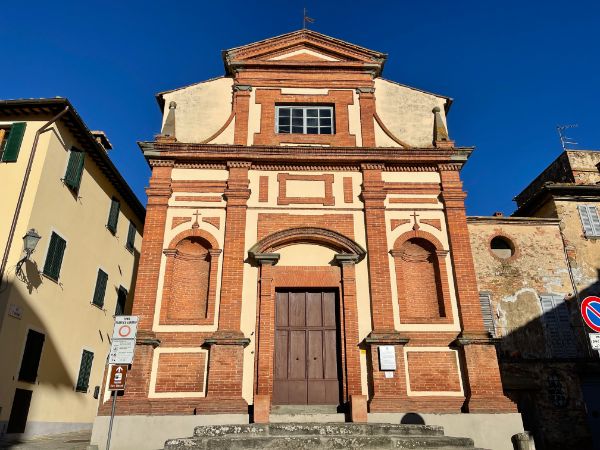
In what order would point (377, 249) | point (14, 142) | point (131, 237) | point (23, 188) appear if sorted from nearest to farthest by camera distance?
point (377, 249) → point (23, 188) → point (14, 142) → point (131, 237)

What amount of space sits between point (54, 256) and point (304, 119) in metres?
8.54

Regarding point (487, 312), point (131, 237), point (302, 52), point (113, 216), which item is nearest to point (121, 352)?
point (113, 216)

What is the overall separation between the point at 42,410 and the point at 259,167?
29.7 feet

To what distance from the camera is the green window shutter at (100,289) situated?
17281 millimetres

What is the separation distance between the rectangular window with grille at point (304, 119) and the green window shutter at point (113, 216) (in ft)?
26.3

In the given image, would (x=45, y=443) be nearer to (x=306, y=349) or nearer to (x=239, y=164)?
(x=306, y=349)

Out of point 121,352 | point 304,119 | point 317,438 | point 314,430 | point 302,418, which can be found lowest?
point 317,438

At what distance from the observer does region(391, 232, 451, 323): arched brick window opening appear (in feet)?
40.1

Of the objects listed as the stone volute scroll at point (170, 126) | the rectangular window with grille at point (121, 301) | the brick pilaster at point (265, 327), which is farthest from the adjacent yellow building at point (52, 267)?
the brick pilaster at point (265, 327)

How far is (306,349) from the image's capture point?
39.1ft

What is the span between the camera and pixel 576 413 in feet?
51.5

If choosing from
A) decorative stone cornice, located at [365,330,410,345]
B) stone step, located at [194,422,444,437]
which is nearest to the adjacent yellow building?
stone step, located at [194,422,444,437]

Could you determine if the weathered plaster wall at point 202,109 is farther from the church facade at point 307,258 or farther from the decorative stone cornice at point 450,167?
the decorative stone cornice at point 450,167

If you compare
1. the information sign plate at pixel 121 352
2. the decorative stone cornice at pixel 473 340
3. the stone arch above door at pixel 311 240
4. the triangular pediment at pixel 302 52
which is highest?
the triangular pediment at pixel 302 52
